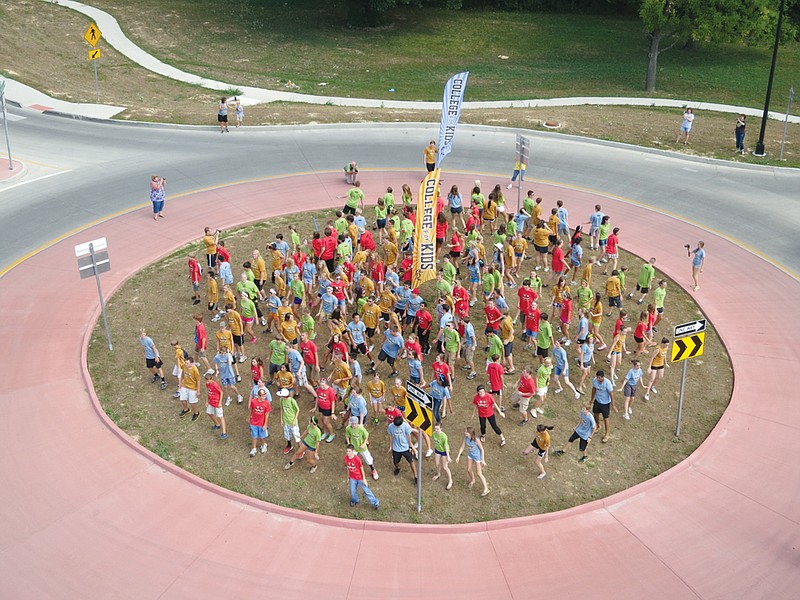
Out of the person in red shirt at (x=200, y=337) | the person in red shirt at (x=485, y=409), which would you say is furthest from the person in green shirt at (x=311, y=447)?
the person in red shirt at (x=200, y=337)

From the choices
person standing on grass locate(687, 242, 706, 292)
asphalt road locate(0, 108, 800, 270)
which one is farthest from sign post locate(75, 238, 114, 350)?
person standing on grass locate(687, 242, 706, 292)

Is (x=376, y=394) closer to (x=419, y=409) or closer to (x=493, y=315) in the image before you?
(x=419, y=409)

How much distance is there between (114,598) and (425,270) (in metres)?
11.4

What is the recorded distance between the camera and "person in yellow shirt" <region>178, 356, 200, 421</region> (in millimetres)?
17594

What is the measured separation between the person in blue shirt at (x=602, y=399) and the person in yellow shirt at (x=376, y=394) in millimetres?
4454

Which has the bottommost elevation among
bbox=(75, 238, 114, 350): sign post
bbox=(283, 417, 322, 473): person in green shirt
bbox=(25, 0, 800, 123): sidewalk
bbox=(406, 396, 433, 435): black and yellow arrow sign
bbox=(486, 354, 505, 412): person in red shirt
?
bbox=(283, 417, 322, 473): person in green shirt

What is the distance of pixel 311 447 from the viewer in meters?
16.3

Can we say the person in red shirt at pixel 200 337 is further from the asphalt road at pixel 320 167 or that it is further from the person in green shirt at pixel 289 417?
the asphalt road at pixel 320 167

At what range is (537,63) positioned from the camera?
50.2 m

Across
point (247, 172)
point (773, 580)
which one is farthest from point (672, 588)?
point (247, 172)

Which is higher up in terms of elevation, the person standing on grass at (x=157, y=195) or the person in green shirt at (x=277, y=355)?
the person standing on grass at (x=157, y=195)

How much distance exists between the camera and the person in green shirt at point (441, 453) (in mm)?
15789

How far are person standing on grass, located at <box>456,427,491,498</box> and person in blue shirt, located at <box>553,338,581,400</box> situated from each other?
11.4 feet

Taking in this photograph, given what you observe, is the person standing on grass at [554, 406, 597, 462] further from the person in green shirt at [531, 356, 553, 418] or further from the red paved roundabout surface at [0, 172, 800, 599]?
the red paved roundabout surface at [0, 172, 800, 599]
